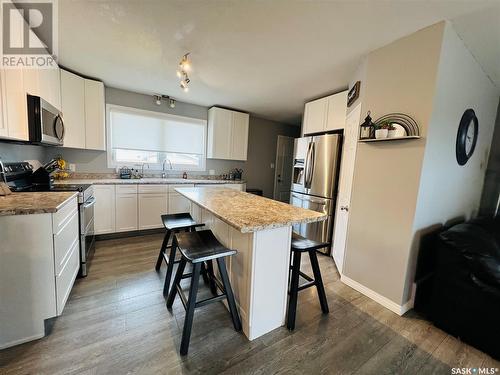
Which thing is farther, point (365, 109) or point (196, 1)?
point (365, 109)

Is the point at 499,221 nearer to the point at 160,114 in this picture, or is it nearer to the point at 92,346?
the point at 92,346

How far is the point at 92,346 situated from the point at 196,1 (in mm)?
2507

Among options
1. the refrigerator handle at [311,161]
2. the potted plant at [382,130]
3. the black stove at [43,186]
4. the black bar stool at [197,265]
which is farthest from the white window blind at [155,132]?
the potted plant at [382,130]

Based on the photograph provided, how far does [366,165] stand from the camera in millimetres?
2117

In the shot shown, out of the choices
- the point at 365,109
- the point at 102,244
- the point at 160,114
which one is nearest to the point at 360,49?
the point at 365,109

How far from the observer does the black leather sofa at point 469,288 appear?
147 cm

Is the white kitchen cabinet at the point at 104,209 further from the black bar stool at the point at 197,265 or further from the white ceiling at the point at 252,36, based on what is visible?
the black bar stool at the point at 197,265

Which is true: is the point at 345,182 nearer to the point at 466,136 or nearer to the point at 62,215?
the point at 466,136

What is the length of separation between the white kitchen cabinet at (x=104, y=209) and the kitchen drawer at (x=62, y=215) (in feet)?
3.92

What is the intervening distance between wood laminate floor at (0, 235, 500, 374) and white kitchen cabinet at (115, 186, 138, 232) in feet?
4.24

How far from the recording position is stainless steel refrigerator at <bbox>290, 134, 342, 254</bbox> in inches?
115

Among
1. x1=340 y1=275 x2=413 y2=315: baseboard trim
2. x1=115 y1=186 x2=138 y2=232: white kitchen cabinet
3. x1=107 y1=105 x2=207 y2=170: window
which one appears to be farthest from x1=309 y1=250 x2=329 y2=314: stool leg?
x1=107 y1=105 x2=207 y2=170: window

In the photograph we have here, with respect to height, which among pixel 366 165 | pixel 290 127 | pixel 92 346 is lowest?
pixel 92 346

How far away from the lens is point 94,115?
3.09 metres
